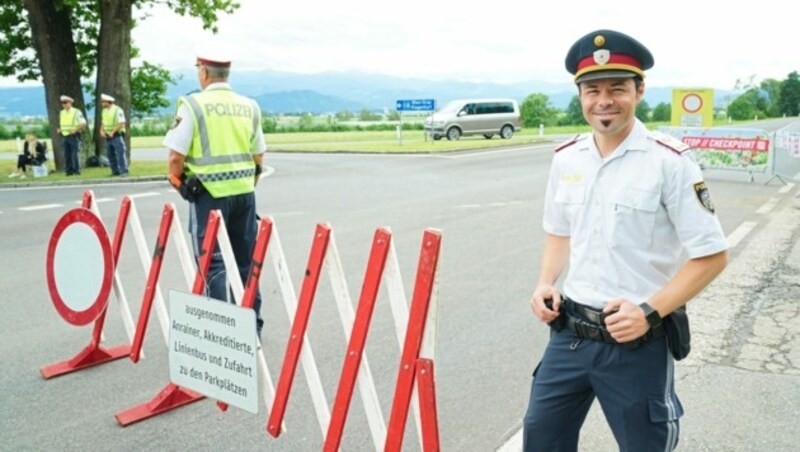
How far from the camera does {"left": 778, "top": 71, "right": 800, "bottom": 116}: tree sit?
96188 millimetres

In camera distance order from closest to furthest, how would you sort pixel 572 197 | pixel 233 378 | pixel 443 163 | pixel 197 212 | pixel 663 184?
pixel 663 184 < pixel 572 197 < pixel 233 378 < pixel 197 212 < pixel 443 163

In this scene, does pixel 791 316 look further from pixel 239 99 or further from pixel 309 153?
pixel 309 153

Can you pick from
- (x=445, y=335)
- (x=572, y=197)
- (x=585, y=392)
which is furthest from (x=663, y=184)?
(x=445, y=335)

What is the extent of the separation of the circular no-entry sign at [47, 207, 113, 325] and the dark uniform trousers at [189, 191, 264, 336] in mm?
624

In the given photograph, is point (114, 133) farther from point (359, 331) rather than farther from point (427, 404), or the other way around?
point (427, 404)

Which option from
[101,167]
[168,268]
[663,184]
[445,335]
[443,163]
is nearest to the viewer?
[663,184]

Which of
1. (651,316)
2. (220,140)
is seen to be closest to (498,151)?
(220,140)

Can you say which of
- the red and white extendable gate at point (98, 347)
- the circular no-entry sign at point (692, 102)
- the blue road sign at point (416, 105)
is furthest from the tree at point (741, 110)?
the red and white extendable gate at point (98, 347)

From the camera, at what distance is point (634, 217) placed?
2195 mm

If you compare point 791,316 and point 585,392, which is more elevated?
point 585,392

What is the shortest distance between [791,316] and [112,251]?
5.09 metres

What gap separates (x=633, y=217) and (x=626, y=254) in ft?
0.41

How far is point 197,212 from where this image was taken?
483 cm

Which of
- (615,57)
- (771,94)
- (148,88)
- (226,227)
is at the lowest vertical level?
(226,227)
